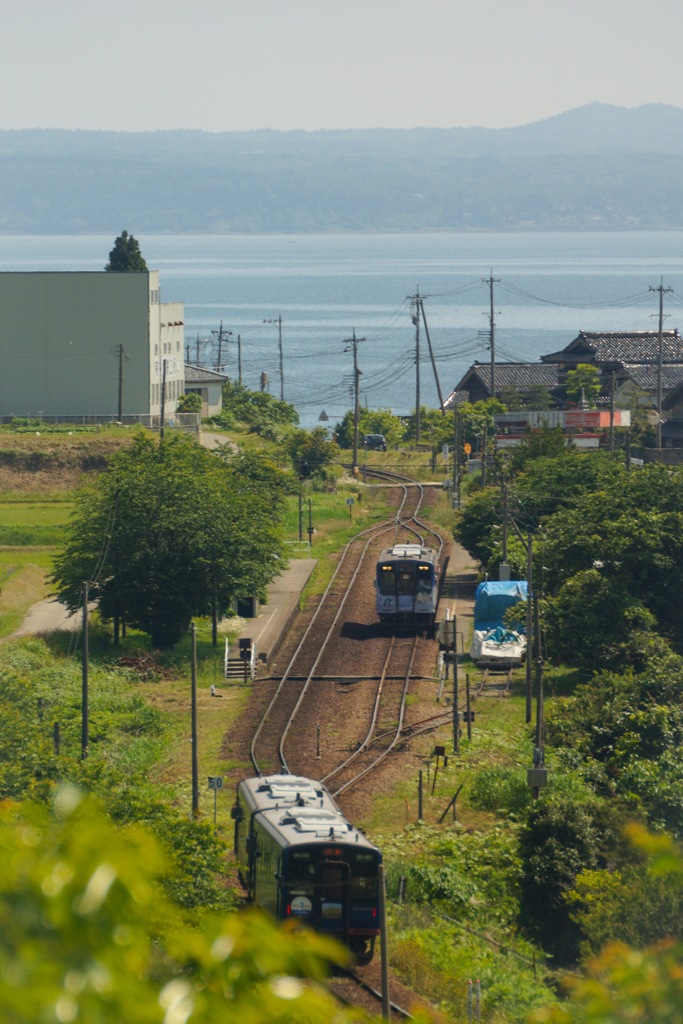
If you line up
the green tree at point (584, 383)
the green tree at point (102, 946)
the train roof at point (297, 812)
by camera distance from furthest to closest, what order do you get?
the green tree at point (584, 383)
the train roof at point (297, 812)
the green tree at point (102, 946)

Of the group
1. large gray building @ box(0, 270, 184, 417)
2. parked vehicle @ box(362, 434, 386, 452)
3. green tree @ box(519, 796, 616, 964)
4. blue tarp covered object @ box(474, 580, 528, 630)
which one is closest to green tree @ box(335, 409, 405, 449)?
parked vehicle @ box(362, 434, 386, 452)

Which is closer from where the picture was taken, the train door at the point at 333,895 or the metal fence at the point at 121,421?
the train door at the point at 333,895

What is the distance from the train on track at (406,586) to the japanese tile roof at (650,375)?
51.4m

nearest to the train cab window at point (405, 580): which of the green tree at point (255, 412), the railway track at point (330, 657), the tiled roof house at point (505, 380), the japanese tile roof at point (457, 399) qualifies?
the railway track at point (330, 657)

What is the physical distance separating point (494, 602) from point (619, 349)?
64.8m

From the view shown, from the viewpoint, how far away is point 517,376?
324 feet

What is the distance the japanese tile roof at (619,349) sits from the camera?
10081 centimetres

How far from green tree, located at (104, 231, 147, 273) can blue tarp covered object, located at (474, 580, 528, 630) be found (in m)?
49.4

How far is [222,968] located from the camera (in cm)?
429

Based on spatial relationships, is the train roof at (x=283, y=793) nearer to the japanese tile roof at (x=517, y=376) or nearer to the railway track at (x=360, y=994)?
the railway track at (x=360, y=994)

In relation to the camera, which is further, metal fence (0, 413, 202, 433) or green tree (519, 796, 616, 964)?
metal fence (0, 413, 202, 433)

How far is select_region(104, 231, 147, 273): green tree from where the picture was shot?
85500mm

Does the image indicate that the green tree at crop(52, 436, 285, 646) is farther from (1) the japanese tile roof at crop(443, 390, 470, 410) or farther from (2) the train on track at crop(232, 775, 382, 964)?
(1) the japanese tile roof at crop(443, 390, 470, 410)

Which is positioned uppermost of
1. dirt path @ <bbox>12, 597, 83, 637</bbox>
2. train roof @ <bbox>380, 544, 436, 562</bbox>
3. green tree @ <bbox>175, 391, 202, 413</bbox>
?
green tree @ <bbox>175, 391, 202, 413</bbox>
